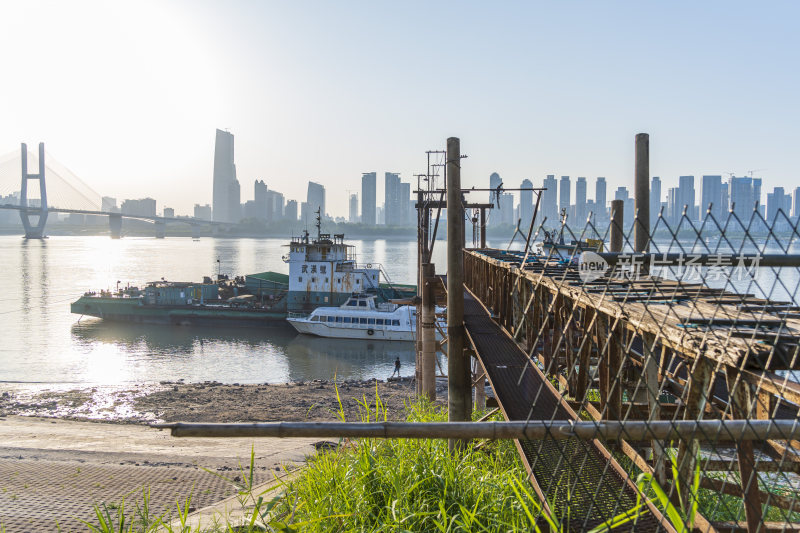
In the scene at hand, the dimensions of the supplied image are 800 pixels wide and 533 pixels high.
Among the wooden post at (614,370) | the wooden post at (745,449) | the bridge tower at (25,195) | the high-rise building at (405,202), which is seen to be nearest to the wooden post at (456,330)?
the wooden post at (614,370)

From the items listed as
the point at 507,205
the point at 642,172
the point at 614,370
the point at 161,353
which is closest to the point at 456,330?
the point at 614,370

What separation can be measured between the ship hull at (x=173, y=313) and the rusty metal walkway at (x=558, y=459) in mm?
34729

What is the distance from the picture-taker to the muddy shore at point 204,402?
798 inches

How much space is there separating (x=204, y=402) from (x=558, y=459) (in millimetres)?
19543

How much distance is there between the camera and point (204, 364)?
105ft

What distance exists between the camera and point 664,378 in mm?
4484

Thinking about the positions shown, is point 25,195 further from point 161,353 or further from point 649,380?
point 649,380

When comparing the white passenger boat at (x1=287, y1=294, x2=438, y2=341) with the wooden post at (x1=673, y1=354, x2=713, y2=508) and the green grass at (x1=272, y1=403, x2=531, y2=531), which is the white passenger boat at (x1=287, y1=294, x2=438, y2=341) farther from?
the wooden post at (x1=673, y1=354, x2=713, y2=508)

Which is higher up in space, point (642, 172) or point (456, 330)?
point (642, 172)

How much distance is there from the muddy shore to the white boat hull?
11003 millimetres

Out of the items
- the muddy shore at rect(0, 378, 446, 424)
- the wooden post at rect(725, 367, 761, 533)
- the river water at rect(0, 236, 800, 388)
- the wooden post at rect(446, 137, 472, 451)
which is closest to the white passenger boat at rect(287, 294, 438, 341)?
the river water at rect(0, 236, 800, 388)

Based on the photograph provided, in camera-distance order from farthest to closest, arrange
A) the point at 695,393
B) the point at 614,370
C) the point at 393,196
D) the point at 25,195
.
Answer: the point at 393,196 → the point at 25,195 → the point at 614,370 → the point at 695,393

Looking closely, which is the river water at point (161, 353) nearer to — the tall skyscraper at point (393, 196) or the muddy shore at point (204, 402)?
the muddy shore at point (204, 402)

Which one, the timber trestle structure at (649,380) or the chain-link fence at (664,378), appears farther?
the timber trestle structure at (649,380)
